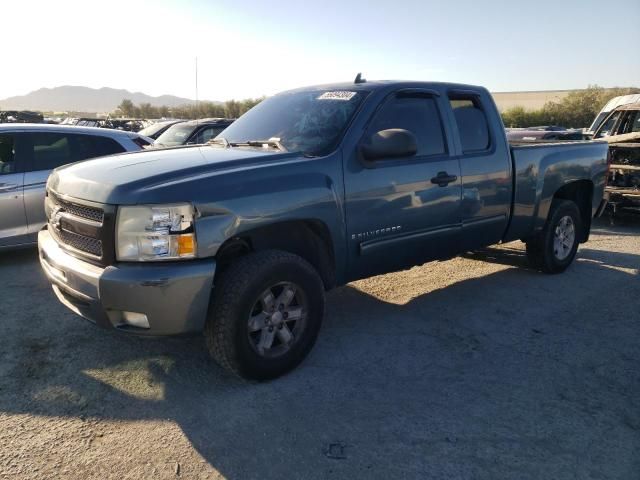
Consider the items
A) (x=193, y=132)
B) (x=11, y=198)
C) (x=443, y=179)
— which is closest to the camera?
(x=443, y=179)

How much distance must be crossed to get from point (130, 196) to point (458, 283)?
3.87 meters

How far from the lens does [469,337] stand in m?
4.31

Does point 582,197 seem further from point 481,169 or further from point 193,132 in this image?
point 193,132

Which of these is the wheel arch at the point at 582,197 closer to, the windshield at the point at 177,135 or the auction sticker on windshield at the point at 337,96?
the auction sticker on windshield at the point at 337,96

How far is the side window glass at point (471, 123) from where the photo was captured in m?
4.80

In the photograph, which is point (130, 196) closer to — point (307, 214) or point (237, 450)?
point (307, 214)

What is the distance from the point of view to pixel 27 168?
6223 mm

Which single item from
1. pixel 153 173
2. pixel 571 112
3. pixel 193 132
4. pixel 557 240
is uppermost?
pixel 571 112

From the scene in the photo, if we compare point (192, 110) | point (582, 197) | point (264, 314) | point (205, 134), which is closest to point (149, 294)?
point (264, 314)

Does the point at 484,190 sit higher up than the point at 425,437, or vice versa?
the point at 484,190

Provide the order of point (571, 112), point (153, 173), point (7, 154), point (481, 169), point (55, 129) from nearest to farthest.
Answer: point (153, 173) < point (481, 169) < point (7, 154) < point (55, 129) < point (571, 112)

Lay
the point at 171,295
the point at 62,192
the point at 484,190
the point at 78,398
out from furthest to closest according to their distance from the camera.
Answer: the point at 484,190 → the point at 62,192 → the point at 78,398 → the point at 171,295

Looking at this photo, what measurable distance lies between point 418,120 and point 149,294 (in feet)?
8.78

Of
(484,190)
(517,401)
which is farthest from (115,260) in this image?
(484,190)
